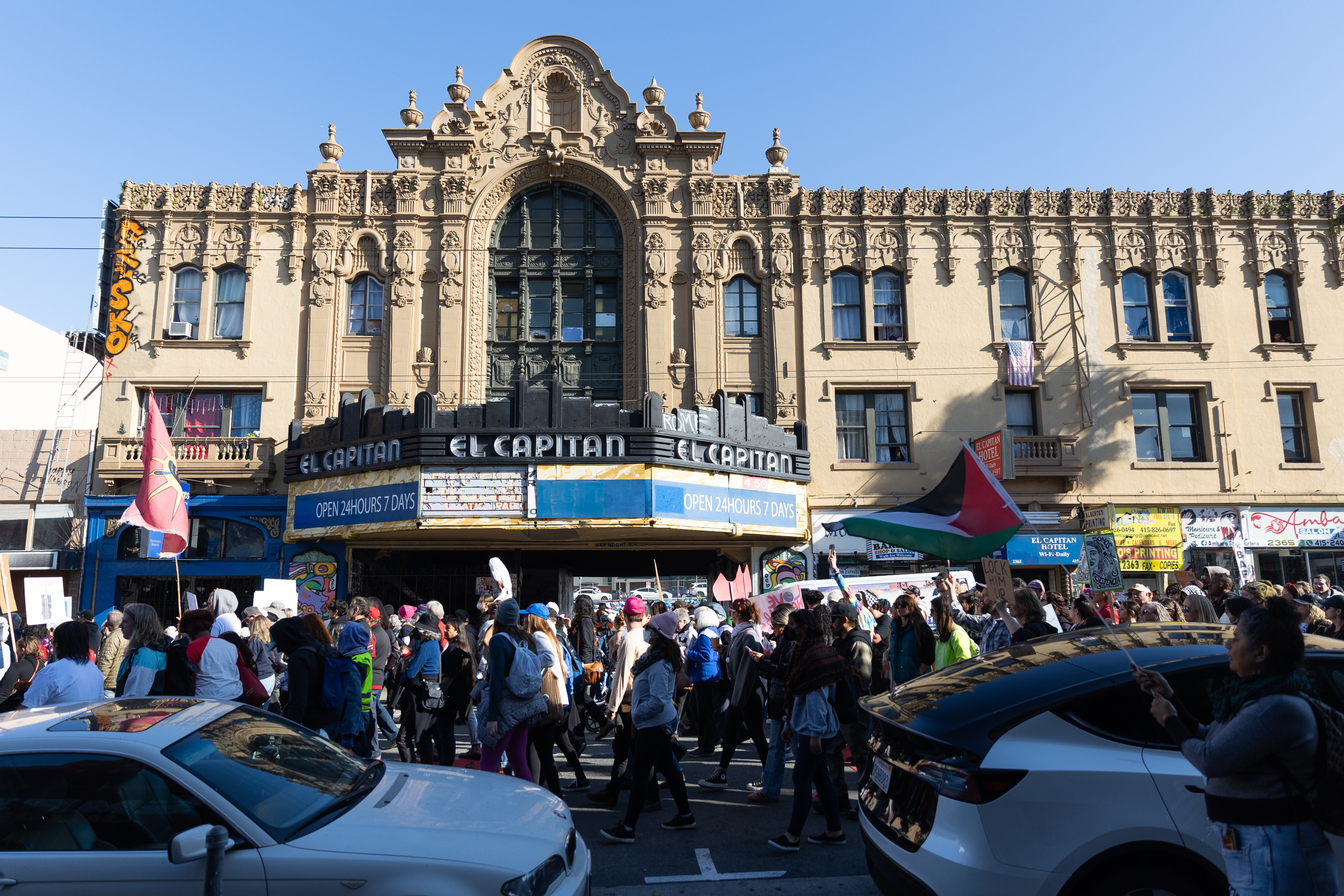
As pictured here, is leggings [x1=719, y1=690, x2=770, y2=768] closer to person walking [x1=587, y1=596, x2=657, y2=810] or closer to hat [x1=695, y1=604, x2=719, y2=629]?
person walking [x1=587, y1=596, x2=657, y2=810]

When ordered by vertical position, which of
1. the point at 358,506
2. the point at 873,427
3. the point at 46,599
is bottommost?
the point at 46,599

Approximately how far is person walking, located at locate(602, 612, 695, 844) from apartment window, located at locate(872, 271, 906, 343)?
16731 mm

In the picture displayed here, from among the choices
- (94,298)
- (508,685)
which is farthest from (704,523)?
(94,298)

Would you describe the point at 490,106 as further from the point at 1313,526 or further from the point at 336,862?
the point at 1313,526

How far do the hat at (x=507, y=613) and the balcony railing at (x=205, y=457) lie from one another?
16.3 m

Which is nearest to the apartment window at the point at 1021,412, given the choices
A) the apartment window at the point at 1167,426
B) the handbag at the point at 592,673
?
the apartment window at the point at 1167,426

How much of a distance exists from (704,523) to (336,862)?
14.7 m

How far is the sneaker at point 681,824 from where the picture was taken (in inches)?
283

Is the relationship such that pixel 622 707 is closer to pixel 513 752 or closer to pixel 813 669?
pixel 513 752

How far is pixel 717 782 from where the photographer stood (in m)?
8.85

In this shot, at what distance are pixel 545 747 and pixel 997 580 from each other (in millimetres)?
5494

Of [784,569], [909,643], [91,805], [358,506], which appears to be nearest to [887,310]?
[784,569]

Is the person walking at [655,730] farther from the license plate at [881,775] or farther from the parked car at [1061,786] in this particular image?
the parked car at [1061,786]

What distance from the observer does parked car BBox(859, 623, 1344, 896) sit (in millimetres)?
3951
